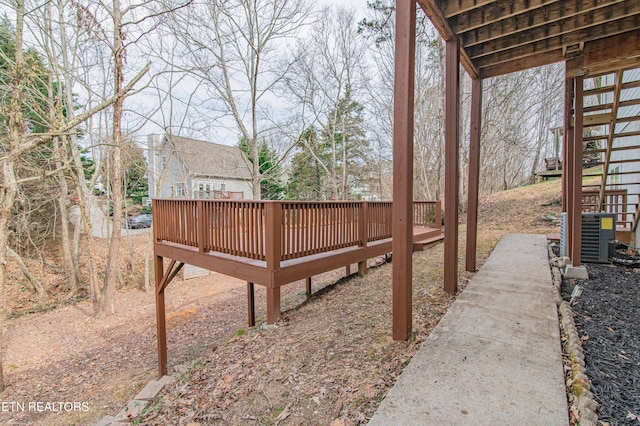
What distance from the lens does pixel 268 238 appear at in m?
3.76

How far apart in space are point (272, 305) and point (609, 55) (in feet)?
18.8

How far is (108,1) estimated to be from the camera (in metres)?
7.48

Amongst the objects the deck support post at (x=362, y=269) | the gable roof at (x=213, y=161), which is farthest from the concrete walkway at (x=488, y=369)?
the gable roof at (x=213, y=161)

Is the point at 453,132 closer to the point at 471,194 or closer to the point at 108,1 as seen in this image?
the point at 471,194

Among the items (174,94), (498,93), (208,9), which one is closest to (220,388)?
(174,94)

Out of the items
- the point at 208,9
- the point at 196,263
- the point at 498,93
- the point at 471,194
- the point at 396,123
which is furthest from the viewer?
the point at 498,93

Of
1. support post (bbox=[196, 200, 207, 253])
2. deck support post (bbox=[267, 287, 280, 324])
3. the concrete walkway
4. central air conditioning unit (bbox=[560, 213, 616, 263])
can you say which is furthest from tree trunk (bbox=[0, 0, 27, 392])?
central air conditioning unit (bbox=[560, 213, 616, 263])

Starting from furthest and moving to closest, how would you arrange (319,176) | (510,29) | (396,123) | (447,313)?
(319,176) < (510,29) < (447,313) < (396,123)

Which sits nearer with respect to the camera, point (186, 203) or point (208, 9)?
point (186, 203)

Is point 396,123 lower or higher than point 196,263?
higher

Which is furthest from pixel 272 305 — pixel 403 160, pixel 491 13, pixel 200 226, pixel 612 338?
pixel 491 13

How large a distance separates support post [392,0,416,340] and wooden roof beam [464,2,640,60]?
2.42m

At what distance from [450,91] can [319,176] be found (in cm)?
1917

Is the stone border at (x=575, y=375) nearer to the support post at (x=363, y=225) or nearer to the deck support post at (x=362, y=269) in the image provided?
the support post at (x=363, y=225)
